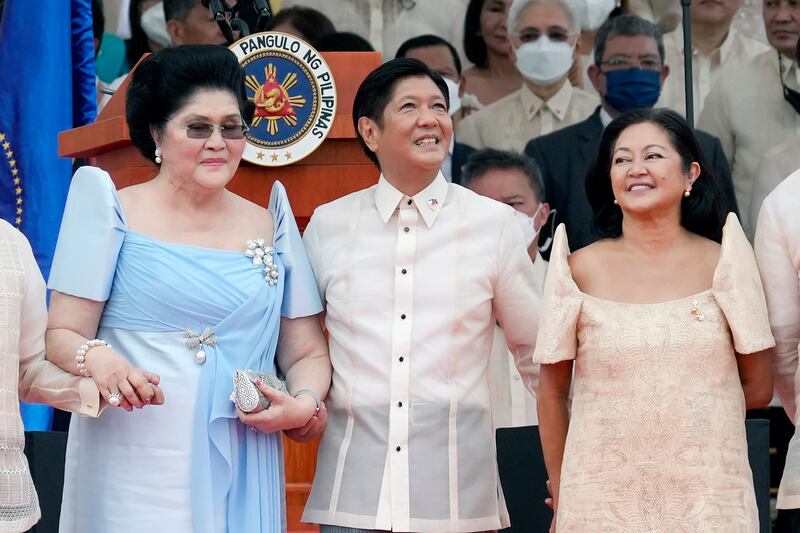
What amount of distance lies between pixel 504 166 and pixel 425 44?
942 mm

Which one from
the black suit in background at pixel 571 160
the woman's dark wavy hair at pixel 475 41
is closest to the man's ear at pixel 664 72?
the black suit in background at pixel 571 160

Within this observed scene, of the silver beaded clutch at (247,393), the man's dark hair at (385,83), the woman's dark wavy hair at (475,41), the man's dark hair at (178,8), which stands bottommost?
the silver beaded clutch at (247,393)

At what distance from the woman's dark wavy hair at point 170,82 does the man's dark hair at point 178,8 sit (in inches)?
125

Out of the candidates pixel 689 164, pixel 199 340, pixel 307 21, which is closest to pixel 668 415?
pixel 689 164

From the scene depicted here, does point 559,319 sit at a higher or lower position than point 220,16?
lower

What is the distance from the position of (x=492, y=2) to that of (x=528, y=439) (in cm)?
298

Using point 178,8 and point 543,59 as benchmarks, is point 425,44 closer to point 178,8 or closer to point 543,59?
point 543,59

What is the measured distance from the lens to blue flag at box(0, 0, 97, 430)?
5820mm

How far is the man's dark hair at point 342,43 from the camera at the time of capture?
6617mm

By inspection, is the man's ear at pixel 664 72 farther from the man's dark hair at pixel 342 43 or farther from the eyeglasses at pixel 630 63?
the man's dark hair at pixel 342 43

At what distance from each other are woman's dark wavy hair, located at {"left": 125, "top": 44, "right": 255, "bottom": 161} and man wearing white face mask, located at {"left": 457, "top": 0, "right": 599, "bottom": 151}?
125 inches

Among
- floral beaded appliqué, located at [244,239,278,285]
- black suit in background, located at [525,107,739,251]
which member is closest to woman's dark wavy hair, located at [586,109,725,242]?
floral beaded appliqué, located at [244,239,278,285]

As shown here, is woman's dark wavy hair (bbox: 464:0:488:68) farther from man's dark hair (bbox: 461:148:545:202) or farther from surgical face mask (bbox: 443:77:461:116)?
man's dark hair (bbox: 461:148:545:202)

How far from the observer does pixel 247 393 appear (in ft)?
11.3
